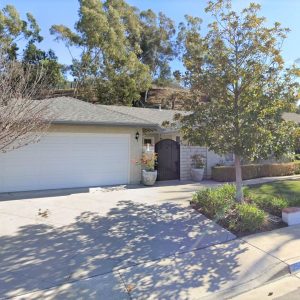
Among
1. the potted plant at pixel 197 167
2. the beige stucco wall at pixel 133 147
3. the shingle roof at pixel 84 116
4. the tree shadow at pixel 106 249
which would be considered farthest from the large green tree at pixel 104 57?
the tree shadow at pixel 106 249

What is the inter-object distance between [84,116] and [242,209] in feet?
23.9

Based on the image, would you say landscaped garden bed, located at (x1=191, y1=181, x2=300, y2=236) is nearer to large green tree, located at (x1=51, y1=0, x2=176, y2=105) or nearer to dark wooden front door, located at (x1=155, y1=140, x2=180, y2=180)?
dark wooden front door, located at (x1=155, y1=140, x2=180, y2=180)

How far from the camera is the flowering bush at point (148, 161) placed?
12734 millimetres

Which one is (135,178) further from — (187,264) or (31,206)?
(187,264)

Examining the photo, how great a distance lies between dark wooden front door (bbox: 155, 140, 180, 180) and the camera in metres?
14.2

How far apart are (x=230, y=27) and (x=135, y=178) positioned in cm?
735

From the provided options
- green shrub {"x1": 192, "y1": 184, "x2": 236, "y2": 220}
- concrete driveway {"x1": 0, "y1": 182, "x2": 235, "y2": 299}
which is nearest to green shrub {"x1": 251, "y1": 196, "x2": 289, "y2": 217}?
green shrub {"x1": 192, "y1": 184, "x2": 236, "y2": 220}

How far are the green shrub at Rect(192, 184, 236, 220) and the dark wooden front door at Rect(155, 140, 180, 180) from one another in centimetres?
519

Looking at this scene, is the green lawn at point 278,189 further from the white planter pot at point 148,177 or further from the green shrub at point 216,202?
the white planter pot at point 148,177

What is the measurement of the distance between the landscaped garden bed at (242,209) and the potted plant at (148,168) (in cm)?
364

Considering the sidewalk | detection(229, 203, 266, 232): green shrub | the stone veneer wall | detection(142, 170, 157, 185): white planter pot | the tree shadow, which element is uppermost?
the stone veneer wall

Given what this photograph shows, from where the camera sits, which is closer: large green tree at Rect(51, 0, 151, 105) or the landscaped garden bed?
the landscaped garden bed

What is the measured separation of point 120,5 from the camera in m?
30.4

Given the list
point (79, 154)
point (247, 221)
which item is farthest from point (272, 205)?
point (79, 154)
